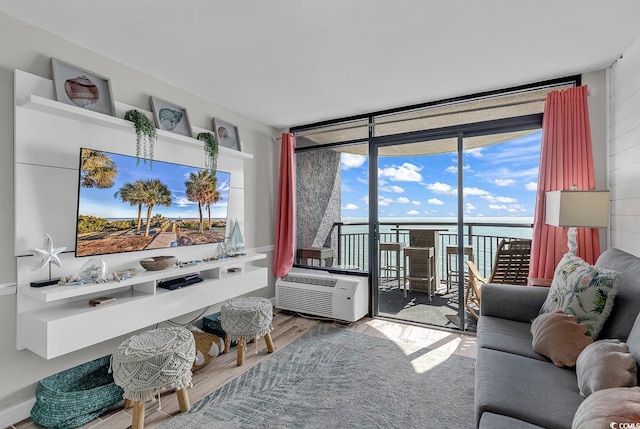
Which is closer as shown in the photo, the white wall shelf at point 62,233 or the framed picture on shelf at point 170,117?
the white wall shelf at point 62,233

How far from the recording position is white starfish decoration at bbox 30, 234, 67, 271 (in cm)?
188

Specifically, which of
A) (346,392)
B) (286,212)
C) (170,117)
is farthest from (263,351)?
(170,117)

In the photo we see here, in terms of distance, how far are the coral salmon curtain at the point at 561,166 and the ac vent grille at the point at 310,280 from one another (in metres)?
1.99

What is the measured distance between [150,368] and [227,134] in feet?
8.14

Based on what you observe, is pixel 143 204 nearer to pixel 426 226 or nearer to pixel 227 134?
pixel 227 134

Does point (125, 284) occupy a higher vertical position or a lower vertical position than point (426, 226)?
lower

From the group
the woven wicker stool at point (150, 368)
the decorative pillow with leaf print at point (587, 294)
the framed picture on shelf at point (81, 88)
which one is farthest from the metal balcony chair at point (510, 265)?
the framed picture on shelf at point (81, 88)

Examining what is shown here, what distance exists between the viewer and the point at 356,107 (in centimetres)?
346

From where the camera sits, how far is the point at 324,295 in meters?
3.56

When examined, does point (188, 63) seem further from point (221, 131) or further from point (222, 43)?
point (221, 131)

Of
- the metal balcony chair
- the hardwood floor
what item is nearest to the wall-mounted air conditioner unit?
the hardwood floor

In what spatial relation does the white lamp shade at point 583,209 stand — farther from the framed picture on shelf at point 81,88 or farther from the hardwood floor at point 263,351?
the framed picture on shelf at point 81,88

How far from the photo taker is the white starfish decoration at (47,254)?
73.9 inches

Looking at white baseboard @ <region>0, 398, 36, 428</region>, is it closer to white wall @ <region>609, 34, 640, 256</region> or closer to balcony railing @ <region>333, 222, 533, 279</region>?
balcony railing @ <region>333, 222, 533, 279</region>
